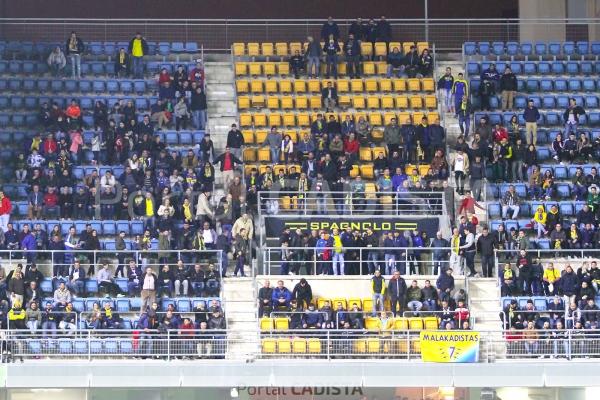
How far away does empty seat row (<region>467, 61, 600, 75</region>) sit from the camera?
46000 mm

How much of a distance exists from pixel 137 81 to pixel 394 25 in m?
7.67

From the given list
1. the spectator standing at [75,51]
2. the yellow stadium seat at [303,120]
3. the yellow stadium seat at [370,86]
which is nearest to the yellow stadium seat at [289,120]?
the yellow stadium seat at [303,120]

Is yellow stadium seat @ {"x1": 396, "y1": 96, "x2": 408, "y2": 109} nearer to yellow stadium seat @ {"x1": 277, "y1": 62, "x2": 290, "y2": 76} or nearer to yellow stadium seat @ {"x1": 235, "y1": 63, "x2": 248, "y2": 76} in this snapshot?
yellow stadium seat @ {"x1": 277, "y1": 62, "x2": 290, "y2": 76}

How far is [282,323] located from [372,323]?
70.5 inches

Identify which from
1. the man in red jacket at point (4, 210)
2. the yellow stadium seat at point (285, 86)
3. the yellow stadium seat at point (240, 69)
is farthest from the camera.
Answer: the yellow stadium seat at point (240, 69)

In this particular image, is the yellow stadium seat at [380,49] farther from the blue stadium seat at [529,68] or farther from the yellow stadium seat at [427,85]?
the blue stadium seat at [529,68]

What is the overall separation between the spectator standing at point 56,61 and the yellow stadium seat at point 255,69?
4626 mm

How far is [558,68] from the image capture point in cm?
4625

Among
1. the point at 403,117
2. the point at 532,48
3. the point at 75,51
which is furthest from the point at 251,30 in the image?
the point at 532,48

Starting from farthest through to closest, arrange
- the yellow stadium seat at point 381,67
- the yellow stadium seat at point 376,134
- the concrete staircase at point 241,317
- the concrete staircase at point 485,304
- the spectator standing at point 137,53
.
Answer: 1. the yellow stadium seat at point 381,67
2. the spectator standing at point 137,53
3. the yellow stadium seat at point 376,134
4. the concrete staircase at point 485,304
5. the concrete staircase at point 241,317

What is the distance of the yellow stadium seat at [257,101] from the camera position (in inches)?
1768

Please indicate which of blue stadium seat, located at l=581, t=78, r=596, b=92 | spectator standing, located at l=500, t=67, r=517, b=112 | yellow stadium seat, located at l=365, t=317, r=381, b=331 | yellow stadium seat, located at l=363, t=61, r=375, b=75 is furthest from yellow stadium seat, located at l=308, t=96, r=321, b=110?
yellow stadium seat, located at l=365, t=317, r=381, b=331

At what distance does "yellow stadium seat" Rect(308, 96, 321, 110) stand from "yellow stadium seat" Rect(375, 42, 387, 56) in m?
2.27

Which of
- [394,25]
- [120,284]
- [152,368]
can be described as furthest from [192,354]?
[394,25]
